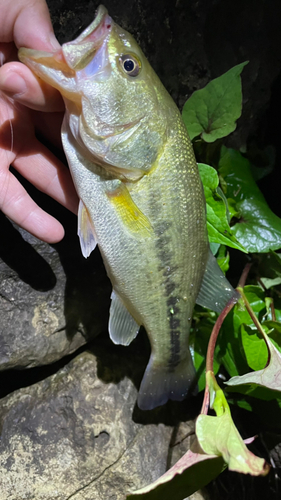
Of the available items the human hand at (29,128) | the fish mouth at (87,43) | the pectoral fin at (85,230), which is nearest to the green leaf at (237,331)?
the pectoral fin at (85,230)

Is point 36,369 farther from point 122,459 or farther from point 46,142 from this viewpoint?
point 46,142

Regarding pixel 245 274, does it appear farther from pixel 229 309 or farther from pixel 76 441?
pixel 76 441

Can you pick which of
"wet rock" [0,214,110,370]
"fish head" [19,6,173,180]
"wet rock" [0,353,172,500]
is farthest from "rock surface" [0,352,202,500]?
"fish head" [19,6,173,180]

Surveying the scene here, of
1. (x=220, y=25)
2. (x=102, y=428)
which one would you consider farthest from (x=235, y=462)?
(x=220, y=25)

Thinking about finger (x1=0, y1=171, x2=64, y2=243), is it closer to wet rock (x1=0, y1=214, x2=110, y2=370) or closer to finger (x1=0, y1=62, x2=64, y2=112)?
wet rock (x1=0, y1=214, x2=110, y2=370)

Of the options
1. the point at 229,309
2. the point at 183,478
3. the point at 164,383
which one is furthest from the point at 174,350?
the point at 183,478

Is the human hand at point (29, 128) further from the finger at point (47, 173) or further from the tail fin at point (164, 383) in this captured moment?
the tail fin at point (164, 383)
